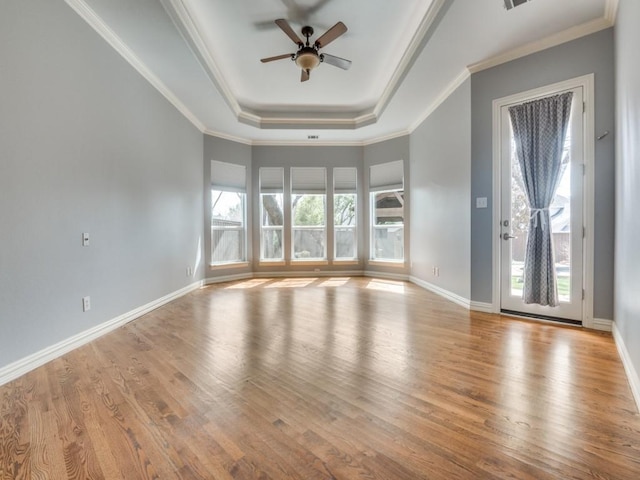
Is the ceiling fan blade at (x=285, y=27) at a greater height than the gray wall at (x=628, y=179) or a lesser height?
greater

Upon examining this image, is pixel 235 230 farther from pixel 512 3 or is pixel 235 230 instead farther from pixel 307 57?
pixel 512 3

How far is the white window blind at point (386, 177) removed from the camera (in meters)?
5.74

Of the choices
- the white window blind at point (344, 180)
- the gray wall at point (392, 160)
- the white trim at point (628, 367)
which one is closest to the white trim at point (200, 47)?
the white window blind at point (344, 180)

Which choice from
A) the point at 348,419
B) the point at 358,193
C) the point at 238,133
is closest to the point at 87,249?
the point at 348,419

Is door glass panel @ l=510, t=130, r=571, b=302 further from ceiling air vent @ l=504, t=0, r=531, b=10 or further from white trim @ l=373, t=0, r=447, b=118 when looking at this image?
white trim @ l=373, t=0, r=447, b=118

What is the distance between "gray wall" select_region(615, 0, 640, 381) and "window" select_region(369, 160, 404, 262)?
3381 mm

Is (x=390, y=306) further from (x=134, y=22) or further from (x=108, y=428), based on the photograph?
(x=134, y=22)

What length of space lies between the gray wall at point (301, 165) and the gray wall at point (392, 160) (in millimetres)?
115

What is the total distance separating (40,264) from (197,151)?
3372mm

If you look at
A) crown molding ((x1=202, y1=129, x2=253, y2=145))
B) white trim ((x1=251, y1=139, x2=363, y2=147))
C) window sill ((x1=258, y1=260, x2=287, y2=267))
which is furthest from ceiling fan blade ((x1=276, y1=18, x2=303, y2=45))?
window sill ((x1=258, y1=260, x2=287, y2=267))

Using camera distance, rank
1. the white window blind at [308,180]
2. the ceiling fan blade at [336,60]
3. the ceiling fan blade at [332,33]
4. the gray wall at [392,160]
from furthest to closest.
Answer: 1. the white window blind at [308,180]
2. the gray wall at [392,160]
3. the ceiling fan blade at [336,60]
4. the ceiling fan blade at [332,33]

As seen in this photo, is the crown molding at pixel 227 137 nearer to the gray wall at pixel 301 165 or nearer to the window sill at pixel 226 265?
the gray wall at pixel 301 165

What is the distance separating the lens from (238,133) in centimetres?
556

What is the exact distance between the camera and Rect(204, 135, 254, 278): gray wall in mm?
5348
